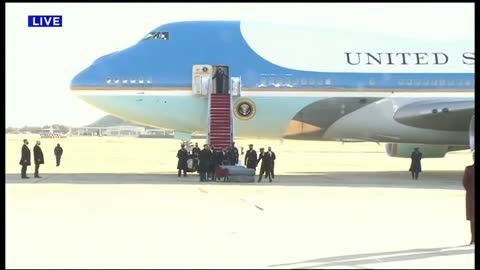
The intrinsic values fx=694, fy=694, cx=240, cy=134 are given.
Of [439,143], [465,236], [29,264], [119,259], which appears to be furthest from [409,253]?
[439,143]

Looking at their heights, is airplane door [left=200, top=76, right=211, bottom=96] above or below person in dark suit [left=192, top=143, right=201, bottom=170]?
above

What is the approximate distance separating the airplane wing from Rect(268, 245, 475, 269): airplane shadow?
14.2 metres

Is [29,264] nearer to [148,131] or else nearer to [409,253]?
[409,253]

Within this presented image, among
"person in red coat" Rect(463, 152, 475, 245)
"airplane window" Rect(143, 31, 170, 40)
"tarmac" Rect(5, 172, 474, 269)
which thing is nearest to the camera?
"tarmac" Rect(5, 172, 474, 269)

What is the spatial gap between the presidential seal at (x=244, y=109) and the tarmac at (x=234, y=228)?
5.79 metres

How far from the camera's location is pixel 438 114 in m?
23.2

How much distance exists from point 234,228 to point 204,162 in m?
10.5

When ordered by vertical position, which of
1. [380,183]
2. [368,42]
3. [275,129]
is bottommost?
[380,183]

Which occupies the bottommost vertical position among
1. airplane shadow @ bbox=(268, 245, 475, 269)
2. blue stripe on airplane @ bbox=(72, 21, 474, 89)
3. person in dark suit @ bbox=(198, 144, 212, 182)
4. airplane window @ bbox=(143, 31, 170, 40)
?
airplane shadow @ bbox=(268, 245, 475, 269)

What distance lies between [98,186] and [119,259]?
11.0 m

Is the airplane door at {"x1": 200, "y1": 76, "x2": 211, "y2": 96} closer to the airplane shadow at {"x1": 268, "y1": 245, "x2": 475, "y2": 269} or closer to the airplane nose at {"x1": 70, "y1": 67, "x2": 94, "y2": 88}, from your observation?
the airplane nose at {"x1": 70, "y1": 67, "x2": 94, "y2": 88}

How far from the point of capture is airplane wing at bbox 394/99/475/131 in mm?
22938

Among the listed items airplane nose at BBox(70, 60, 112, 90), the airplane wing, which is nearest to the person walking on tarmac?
airplane nose at BBox(70, 60, 112, 90)

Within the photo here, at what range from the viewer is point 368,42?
24453mm
